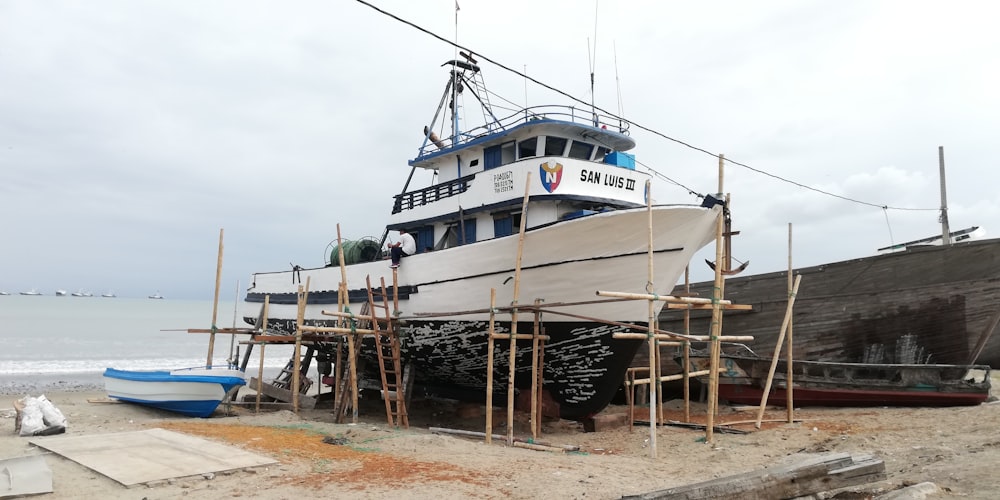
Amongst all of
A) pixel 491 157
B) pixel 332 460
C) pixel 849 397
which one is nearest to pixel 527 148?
pixel 491 157

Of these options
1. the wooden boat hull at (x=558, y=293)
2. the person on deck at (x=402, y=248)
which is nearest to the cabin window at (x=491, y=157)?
the person on deck at (x=402, y=248)

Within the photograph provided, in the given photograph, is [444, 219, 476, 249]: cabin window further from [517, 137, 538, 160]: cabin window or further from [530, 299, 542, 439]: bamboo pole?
[530, 299, 542, 439]: bamboo pole

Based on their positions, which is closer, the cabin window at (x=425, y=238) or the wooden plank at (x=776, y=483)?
the wooden plank at (x=776, y=483)

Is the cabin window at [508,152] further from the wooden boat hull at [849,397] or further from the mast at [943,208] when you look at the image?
the mast at [943,208]

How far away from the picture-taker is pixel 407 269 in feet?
39.7

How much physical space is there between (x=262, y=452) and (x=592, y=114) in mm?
8276

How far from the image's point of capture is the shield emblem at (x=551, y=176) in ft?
34.6

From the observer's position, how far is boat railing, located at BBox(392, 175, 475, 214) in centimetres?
1220

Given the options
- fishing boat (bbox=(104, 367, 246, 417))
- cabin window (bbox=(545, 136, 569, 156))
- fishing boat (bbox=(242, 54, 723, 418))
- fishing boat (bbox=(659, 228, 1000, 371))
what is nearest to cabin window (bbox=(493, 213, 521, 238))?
fishing boat (bbox=(242, 54, 723, 418))

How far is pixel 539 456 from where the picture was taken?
26.8 feet

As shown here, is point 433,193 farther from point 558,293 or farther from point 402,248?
point 558,293

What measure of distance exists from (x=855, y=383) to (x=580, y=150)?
6841mm

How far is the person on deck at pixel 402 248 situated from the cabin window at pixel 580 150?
3627mm

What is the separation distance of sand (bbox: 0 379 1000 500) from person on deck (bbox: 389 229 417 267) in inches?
130
